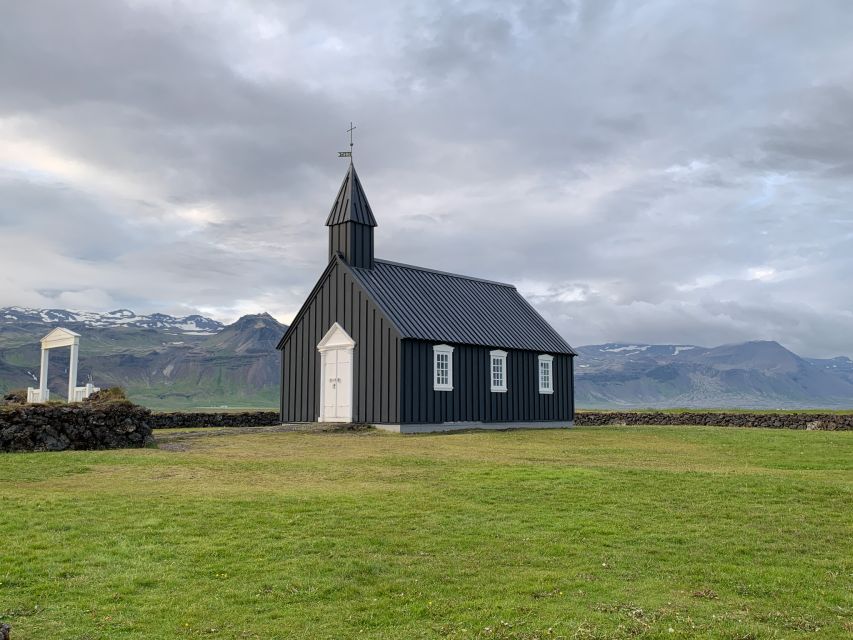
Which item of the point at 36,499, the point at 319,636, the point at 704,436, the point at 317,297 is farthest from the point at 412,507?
the point at 317,297

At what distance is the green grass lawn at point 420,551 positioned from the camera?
8242 mm

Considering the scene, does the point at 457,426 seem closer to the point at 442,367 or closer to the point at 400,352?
the point at 442,367

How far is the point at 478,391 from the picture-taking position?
35.8 meters

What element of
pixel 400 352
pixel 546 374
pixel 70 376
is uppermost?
pixel 400 352

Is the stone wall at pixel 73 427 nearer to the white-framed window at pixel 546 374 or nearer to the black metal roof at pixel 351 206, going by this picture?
the black metal roof at pixel 351 206

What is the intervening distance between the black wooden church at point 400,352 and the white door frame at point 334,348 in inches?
1.8

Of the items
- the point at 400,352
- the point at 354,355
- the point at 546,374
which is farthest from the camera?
the point at 546,374

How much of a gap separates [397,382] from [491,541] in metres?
20.7

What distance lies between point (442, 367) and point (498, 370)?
4.15m

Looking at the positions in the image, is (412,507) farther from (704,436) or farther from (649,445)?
(704,436)

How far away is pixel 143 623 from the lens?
26.7 feet

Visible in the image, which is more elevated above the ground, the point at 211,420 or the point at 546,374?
the point at 546,374

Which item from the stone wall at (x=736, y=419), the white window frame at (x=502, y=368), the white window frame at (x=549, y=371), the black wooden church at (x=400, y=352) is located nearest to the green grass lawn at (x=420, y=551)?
the black wooden church at (x=400, y=352)

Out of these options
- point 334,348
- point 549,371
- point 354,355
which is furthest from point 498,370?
point 334,348
